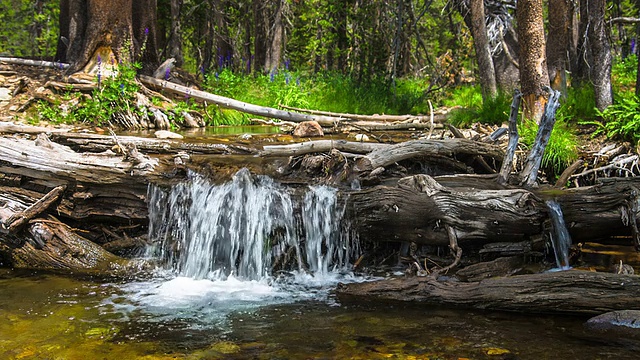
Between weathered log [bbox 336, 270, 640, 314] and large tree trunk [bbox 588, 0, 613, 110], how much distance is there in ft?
15.0

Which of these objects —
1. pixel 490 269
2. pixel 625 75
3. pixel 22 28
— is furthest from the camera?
pixel 22 28

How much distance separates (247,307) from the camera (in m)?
5.00

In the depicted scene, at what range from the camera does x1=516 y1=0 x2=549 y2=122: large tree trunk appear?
323 inches

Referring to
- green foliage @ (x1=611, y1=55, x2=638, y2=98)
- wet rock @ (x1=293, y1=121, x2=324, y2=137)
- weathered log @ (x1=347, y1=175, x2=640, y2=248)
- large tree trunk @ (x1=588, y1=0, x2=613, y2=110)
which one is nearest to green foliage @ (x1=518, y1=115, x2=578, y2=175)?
large tree trunk @ (x1=588, y1=0, x2=613, y2=110)

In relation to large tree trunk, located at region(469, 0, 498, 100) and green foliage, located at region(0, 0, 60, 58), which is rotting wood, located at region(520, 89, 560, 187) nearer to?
A: large tree trunk, located at region(469, 0, 498, 100)

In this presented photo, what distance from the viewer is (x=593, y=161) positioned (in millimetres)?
7191

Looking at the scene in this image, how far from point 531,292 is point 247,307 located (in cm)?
235

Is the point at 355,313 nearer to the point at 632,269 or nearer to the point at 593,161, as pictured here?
the point at 632,269

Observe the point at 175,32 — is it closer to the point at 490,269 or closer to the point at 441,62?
the point at 441,62

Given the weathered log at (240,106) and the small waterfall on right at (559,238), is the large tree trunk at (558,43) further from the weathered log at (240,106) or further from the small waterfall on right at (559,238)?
the small waterfall on right at (559,238)

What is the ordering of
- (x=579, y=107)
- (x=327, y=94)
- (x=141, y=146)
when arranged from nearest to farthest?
(x=141, y=146), (x=579, y=107), (x=327, y=94)

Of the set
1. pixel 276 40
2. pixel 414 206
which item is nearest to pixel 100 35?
pixel 276 40

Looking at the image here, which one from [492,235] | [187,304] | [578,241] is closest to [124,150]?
[187,304]

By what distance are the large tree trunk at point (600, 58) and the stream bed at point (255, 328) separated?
4.90 m
